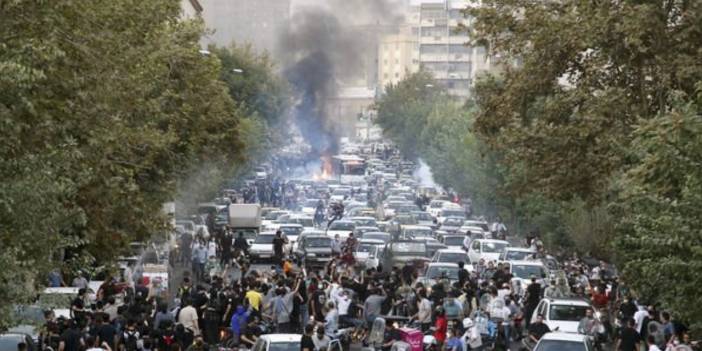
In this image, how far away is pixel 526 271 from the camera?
4722 cm

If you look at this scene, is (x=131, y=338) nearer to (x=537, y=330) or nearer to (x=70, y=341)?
(x=70, y=341)

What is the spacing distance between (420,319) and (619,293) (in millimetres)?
8661

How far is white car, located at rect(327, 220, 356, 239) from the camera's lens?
64.2 meters

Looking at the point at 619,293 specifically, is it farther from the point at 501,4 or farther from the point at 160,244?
the point at 160,244

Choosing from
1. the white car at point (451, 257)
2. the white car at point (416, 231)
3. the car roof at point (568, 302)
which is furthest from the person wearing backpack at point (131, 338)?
the white car at point (416, 231)

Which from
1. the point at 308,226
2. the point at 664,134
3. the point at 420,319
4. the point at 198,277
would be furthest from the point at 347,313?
the point at 308,226

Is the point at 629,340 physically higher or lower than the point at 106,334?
lower

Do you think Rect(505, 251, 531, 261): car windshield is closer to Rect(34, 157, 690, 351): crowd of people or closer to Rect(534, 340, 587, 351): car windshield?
Rect(34, 157, 690, 351): crowd of people

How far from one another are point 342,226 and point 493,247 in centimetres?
1108

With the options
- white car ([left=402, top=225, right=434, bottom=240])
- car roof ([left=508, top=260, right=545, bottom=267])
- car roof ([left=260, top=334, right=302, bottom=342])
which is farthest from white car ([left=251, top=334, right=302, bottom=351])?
white car ([left=402, top=225, right=434, bottom=240])

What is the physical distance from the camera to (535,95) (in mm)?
40656

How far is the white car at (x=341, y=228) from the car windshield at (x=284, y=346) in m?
34.4

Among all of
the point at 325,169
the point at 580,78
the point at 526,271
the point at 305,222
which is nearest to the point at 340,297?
the point at 580,78

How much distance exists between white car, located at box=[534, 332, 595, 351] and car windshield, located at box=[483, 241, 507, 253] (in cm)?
Result: 2602
